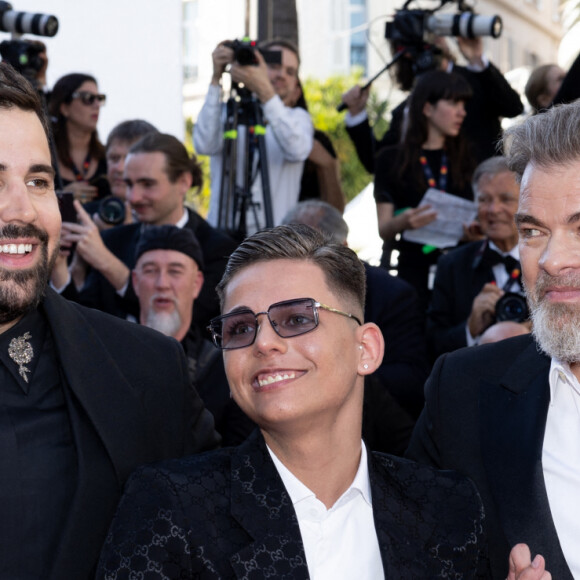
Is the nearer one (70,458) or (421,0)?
(70,458)

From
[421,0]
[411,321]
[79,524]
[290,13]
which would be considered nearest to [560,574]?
[79,524]

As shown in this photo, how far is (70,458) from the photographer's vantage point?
2521mm

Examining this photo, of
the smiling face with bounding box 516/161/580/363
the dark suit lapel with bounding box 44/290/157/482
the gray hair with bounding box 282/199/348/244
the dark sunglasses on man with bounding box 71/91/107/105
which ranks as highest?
the dark sunglasses on man with bounding box 71/91/107/105

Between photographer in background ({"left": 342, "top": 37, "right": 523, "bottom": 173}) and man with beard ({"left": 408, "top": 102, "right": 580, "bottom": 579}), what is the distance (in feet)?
11.4

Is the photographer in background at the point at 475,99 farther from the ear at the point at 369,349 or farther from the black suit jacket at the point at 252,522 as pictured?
the black suit jacket at the point at 252,522

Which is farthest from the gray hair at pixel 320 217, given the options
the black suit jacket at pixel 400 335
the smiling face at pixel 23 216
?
the smiling face at pixel 23 216

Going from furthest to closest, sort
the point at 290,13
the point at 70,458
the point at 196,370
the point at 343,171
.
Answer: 1. the point at 343,171
2. the point at 290,13
3. the point at 196,370
4. the point at 70,458

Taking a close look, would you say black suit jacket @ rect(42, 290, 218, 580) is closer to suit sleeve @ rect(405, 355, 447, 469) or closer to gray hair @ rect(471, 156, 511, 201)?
suit sleeve @ rect(405, 355, 447, 469)

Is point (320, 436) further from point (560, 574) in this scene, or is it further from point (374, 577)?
point (560, 574)

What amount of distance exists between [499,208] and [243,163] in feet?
4.86

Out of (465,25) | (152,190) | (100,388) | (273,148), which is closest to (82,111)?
(152,190)

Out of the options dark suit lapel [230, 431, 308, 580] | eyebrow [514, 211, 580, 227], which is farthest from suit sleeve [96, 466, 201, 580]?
eyebrow [514, 211, 580, 227]

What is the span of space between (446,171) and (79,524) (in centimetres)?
392

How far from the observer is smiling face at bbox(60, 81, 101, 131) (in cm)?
618
